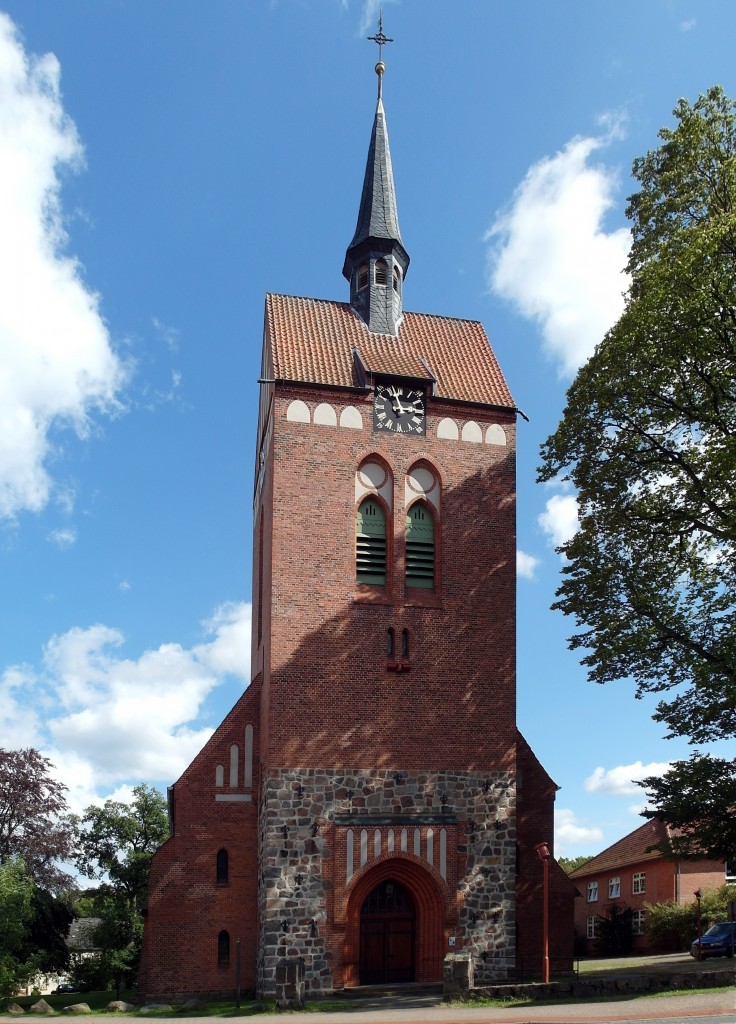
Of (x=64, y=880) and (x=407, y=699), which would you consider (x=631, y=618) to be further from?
(x=64, y=880)

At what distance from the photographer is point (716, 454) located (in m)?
20.9

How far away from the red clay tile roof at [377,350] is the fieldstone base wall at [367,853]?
9307mm

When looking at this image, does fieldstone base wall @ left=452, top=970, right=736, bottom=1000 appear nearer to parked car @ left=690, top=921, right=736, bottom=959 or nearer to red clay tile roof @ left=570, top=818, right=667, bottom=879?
parked car @ left=690, top=921, right=736, bottom=959

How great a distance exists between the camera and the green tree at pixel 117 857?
32250 mm

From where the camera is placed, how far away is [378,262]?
28750 mm

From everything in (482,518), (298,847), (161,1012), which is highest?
(482,518)

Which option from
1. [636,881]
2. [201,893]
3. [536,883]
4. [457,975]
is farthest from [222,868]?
[636,881]

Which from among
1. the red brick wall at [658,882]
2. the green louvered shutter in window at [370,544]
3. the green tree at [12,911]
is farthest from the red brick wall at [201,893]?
the red brick wall at [658,882]

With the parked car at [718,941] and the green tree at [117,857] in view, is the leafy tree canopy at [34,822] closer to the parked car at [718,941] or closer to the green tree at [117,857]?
the green tree at [117,857]

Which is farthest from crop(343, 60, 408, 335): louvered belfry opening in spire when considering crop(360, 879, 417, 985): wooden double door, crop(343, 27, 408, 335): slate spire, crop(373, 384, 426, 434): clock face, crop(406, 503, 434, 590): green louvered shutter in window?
crop(360, 879, 417, 985): wooden double door

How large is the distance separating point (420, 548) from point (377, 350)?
17.8 ft

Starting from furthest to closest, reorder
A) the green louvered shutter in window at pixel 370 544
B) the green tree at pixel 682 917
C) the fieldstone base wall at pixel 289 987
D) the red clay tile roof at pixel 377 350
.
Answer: the green tree at pixel 682 917, the red clay tile roof at pixel 377 350, the green louvered shutter in window at pixel 370 544, the fieldstone base wall at pixel 289 987

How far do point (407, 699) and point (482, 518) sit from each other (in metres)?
4.78

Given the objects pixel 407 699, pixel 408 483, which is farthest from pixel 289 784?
pixel 408 483
